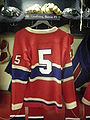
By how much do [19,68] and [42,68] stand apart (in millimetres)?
165

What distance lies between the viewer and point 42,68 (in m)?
1.37

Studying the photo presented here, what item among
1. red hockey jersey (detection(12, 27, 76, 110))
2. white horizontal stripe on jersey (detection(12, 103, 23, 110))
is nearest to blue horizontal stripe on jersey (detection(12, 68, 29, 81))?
red hockey jersey (detection(12, 27, 76, 110))

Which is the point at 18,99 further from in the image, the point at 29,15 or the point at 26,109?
the point at 29,15

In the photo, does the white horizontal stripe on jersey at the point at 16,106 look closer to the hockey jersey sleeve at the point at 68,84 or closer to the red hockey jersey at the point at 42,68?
the red hockey jersey at the point at 42,68

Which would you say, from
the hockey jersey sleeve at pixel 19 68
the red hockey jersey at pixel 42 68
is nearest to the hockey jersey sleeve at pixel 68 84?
the red hockey jersey at pixel 42 68

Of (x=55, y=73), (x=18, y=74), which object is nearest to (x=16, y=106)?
(x=18, y=74)

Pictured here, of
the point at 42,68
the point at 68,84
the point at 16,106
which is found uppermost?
the point at 42,68

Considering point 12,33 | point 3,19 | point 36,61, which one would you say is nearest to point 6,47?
point 12,33

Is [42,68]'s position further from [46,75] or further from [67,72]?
[67,72]

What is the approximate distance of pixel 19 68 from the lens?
135cm

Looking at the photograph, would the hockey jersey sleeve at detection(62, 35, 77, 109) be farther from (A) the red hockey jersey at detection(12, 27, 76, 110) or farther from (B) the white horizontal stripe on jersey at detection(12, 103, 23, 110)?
(B) the white horizontal stripe on jersey at detection(12, 103, 23, 110)

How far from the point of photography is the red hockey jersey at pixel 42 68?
1349 millimetres

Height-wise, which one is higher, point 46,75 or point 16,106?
point 46,75

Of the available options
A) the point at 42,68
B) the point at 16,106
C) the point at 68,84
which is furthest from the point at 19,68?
the point at 68,84
